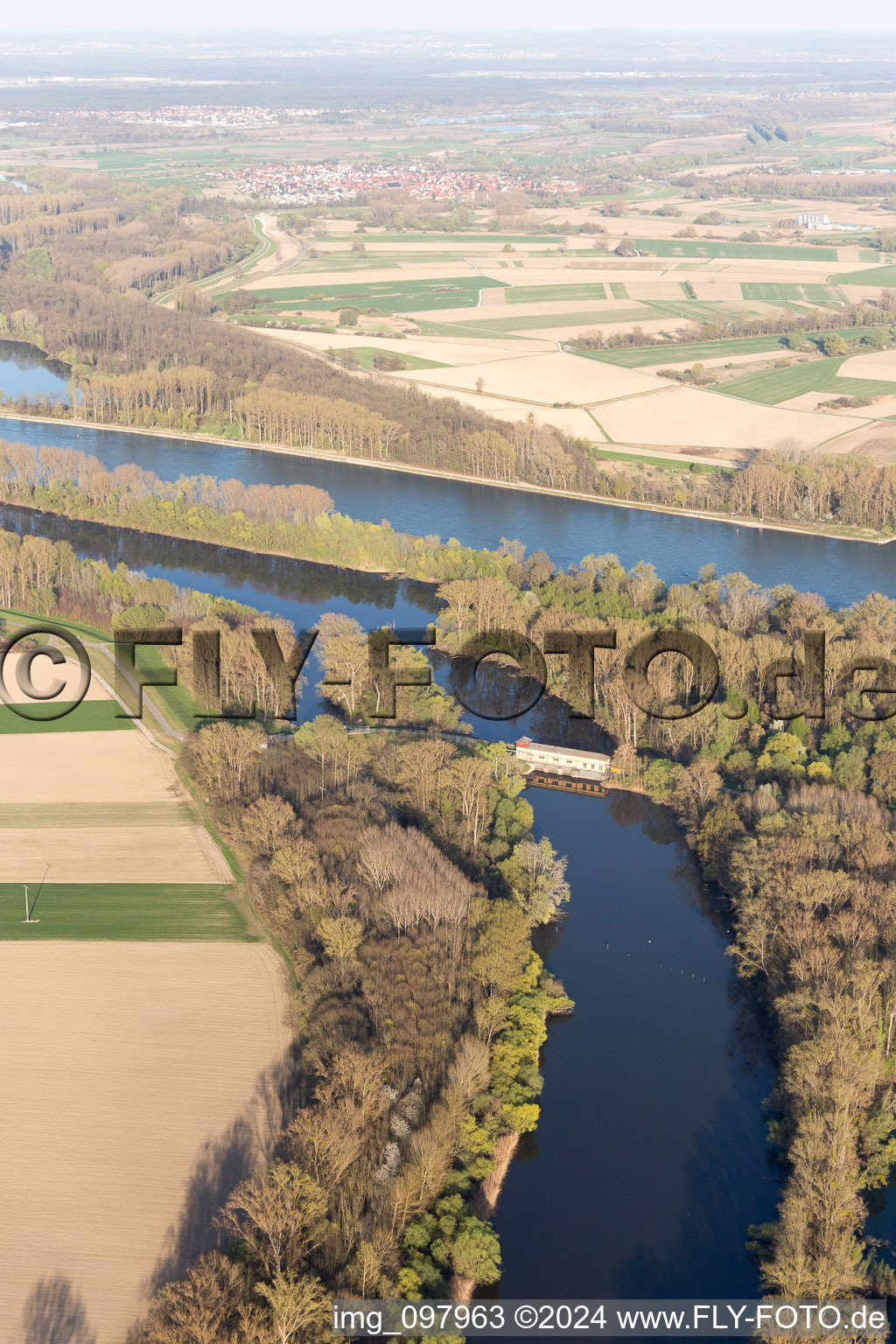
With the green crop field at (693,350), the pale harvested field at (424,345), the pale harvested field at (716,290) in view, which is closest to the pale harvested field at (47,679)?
the pale harvested field at (424,345)

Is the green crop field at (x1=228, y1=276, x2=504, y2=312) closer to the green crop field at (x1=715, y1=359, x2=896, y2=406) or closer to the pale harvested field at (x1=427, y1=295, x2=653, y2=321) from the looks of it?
the pale harvested field at (x1=427, y1=295, x2=653, y2=321)

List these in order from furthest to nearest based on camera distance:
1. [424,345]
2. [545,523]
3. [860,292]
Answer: [860,292] → [424,345] → [545,523]

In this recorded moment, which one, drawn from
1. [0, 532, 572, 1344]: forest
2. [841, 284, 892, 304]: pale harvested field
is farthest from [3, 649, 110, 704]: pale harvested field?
[841, 284, 892, 304]: pale harvested field

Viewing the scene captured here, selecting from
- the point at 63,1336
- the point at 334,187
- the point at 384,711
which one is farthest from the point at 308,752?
the point at 334,187

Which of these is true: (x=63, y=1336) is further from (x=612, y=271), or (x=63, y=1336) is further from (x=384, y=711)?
(x=612, y=271)

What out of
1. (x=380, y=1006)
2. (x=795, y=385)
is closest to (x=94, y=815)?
(x=380, y=1006)

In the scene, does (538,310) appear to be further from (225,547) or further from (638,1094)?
(638,1094)

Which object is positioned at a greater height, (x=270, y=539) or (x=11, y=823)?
(x=270, y=539)
